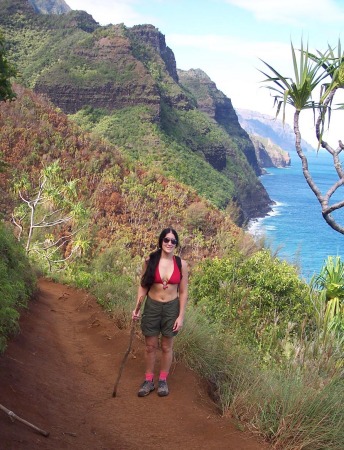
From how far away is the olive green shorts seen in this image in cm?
437

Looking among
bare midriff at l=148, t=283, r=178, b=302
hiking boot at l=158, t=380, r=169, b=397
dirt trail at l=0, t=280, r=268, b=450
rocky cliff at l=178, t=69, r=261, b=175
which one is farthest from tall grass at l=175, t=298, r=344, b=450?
rocky cliff at l=178, t=69, r=261, b=175

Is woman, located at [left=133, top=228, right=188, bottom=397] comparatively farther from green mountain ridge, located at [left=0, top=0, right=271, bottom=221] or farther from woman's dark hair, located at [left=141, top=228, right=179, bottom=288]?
green mountain ridge, located at [left=0, top=0, right=271, bottom=221]

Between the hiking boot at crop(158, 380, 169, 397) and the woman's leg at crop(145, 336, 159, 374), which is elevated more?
the woman's leg at crop(145, 336, 159, 374)

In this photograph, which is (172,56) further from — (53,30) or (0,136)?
(0,136)

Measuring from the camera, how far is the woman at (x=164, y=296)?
4.30 meters

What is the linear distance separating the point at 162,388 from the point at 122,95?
2890 inches

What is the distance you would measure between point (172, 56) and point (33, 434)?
12351cm

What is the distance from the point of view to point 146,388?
4438 millimetres

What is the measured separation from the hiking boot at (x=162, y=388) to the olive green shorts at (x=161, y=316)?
17.7 inches

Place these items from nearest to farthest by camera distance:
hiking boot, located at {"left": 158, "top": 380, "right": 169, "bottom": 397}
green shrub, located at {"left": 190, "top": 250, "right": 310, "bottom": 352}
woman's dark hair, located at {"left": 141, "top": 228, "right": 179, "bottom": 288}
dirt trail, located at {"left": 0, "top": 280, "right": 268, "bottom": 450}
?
1. dirt trail, located at {"left": 0, "top": 280, "right": 268, "bottom": 450}
2. woman's dark hair, located at {"left": 141, "top": 228, "right": 179, "bottom": 288}
3. hiking boot, located at {"left": 158, "top": 380, "right": 169, "bottom": 397}
4. green shrub, located at {"left": 190, "top": 250, "right": 310, "bottom": 352}

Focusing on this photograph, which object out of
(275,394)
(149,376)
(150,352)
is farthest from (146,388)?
(275,394)

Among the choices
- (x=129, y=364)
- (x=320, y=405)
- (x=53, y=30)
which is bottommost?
(x=129, y=364)

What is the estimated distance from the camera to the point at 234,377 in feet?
14.6

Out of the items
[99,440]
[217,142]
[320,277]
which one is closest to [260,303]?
[320,277]
